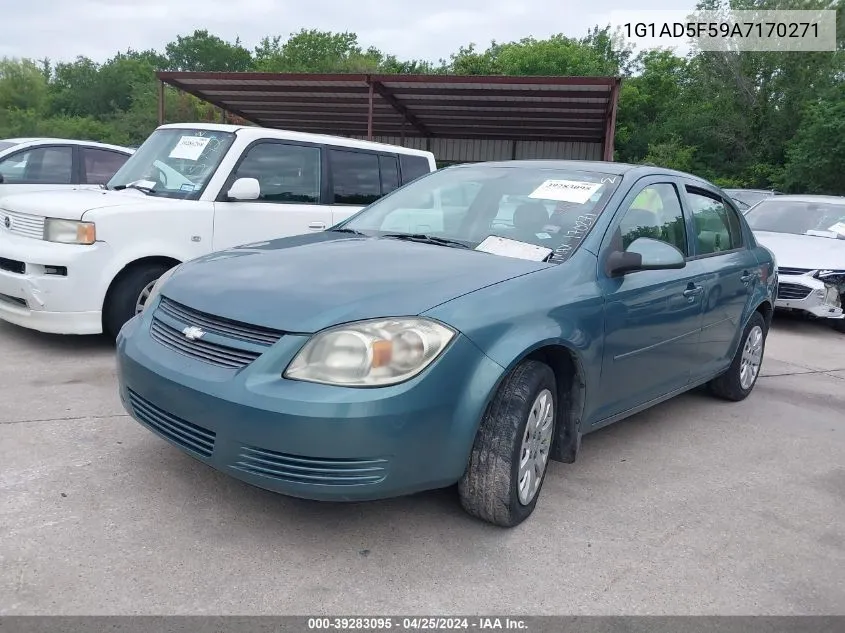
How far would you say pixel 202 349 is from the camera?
2820 mm

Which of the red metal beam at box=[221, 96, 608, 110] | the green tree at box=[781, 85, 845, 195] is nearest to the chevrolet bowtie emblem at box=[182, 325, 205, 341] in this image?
the red metal beam at box=[221, 96, 608, 110]

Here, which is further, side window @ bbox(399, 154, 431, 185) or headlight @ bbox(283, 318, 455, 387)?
side window @ bbox(399, 154, 431, 185)

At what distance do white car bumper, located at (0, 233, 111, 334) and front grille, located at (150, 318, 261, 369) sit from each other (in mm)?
2286

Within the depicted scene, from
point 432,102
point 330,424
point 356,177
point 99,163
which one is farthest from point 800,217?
point 330,424

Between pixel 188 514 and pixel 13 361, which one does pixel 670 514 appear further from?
pixel 13 361

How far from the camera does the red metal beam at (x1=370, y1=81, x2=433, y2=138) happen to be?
13.9 metres

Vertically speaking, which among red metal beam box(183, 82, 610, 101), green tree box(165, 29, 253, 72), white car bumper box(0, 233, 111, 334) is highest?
green tree box(165, 29, 253, 72)

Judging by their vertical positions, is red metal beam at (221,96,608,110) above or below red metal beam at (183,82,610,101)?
below

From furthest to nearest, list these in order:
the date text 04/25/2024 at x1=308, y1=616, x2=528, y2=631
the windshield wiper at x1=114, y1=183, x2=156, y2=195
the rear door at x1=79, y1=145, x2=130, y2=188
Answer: the rear door at x1=79, y1=145, x2=130, y2=188, the windshield wiper at x1=114, y1=183, x2=156, y2=195, the date text 04/25/2024 at x1=308, y1=616, x2=528, y2=631

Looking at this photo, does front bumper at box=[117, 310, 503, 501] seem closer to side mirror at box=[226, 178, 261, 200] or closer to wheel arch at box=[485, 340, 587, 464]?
wheel arch at box=[485, 340, 587, 464]

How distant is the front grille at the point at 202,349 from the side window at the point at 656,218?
1.98 meters

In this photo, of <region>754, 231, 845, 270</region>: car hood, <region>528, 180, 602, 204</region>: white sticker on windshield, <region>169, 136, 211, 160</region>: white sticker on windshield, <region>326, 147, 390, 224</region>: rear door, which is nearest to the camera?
<region>528, 180, 602, 204</region>: white sticker on windshield

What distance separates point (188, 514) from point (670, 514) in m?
2.13

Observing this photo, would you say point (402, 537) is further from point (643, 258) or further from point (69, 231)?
point (69, 231)
